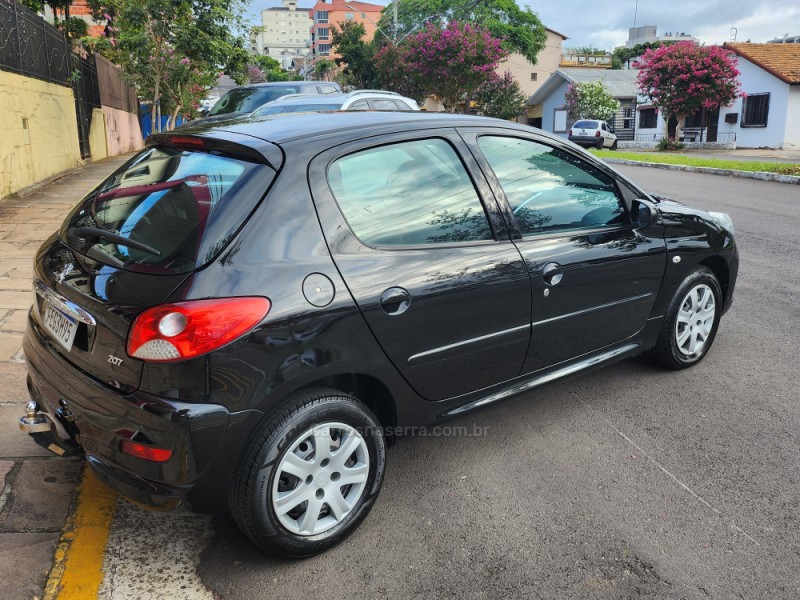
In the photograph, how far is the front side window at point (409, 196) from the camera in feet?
9.16

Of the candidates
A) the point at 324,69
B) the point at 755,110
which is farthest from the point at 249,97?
the point at 324,69

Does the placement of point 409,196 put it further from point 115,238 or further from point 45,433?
point 45,433

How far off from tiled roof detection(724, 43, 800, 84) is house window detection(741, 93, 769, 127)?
127cm

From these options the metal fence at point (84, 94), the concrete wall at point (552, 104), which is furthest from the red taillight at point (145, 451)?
the concrete wall at point (552, 104)

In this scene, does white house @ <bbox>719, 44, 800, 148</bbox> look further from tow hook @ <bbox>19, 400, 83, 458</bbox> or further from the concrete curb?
tow hook @ <bbox>19, 400, 83, 458</bbox>

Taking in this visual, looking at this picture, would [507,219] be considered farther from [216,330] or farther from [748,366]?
[748,366]

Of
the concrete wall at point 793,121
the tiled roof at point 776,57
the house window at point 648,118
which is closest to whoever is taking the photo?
the concrete wall at point 793,121

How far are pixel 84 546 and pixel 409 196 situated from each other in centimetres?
191

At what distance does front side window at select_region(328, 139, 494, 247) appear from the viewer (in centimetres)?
279

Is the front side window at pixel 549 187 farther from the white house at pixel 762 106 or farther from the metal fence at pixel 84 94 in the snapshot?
the white house at pixel 762 106

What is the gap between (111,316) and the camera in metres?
2.39

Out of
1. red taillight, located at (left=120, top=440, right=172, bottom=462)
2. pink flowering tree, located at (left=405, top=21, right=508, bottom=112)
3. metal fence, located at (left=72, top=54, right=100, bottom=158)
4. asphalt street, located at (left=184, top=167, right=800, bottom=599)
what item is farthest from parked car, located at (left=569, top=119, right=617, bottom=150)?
red taillight, located at (left=120, top=440, right=172, bottom=462)

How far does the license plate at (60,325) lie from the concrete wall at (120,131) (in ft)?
50.1

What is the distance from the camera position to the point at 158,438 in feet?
7.51
